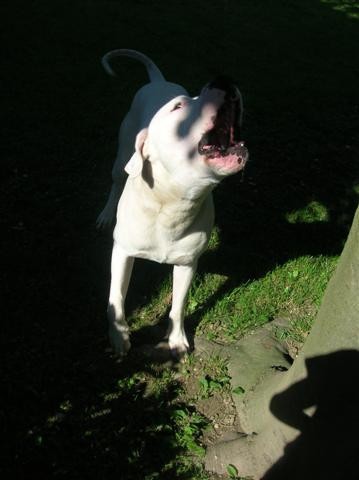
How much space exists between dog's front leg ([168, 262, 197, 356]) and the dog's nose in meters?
1.37

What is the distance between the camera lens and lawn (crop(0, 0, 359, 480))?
10.7 feet

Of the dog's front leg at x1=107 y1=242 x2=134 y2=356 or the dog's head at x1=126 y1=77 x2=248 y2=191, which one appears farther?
the dog's front leg at x1=107 y1=242 x2=134 y2=356

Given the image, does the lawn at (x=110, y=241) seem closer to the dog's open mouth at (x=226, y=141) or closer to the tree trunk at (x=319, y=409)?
the tree trunk at (x=319, y=409)

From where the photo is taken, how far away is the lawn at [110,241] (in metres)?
3.27

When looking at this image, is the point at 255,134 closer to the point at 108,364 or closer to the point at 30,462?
the point at 108,364

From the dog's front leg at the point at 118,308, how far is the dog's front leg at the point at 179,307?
0.34 m

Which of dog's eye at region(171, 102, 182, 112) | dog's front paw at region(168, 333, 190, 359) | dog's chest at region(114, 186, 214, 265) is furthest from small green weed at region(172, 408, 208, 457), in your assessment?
dog's eye at region(171, 102, 182, 112)

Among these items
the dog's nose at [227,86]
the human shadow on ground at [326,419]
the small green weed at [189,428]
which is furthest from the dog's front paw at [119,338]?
the dog's nose at [227,86]

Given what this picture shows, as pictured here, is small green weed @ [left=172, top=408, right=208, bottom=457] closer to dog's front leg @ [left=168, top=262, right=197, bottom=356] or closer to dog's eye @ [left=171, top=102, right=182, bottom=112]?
dog's front leg @ [left=168, top=262, right=197, bottom=356]

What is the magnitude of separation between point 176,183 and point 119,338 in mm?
1513

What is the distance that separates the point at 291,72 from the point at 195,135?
26.0 ft

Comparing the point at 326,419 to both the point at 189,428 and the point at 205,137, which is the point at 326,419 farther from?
the point at 205,137

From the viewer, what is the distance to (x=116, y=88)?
7383 mm

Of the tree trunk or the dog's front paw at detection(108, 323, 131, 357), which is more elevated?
the tree trunk
